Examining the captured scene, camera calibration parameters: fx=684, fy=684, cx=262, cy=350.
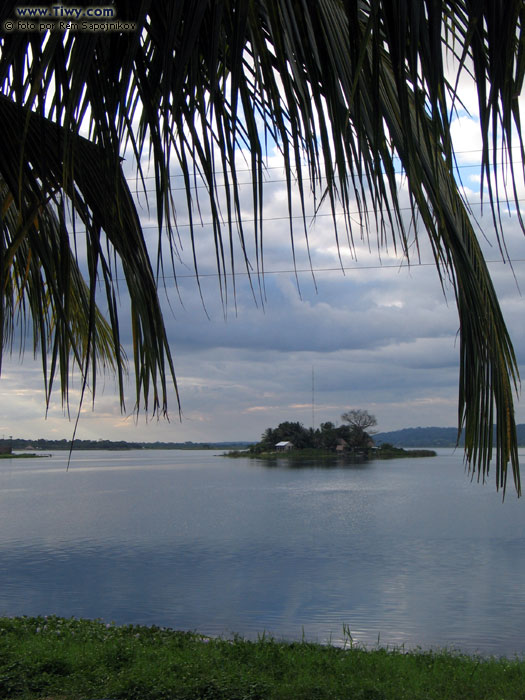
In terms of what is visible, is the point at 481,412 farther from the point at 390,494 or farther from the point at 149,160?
the point at 390,494

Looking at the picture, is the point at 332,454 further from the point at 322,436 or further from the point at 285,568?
the point at 285,568

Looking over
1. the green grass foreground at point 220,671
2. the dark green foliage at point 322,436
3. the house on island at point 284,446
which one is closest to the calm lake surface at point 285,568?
the green grass foreground at point 220,671

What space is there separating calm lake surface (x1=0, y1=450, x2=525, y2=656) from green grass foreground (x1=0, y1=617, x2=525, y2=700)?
3175 mm

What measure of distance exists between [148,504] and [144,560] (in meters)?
25.0

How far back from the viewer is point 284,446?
127875 millimetres

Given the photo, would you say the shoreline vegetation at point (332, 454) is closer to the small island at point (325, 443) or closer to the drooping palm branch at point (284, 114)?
the small island at point (325, 443)

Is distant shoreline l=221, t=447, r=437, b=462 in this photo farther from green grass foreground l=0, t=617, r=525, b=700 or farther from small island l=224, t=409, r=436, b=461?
green grass foreground l=0, t=617, r=525, b=700

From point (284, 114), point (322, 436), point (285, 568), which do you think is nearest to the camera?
point (284, 114)

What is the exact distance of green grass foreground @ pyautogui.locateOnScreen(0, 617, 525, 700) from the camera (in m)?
5.72

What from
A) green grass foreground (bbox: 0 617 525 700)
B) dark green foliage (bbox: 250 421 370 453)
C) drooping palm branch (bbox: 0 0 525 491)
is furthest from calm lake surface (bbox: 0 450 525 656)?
dark green foliage (bbox: 250 421 370 453)

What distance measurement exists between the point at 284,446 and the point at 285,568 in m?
106

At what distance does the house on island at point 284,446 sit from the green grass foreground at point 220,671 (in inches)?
4641

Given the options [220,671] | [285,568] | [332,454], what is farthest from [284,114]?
[332,454]

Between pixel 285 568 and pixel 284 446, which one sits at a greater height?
pixel 284 446
